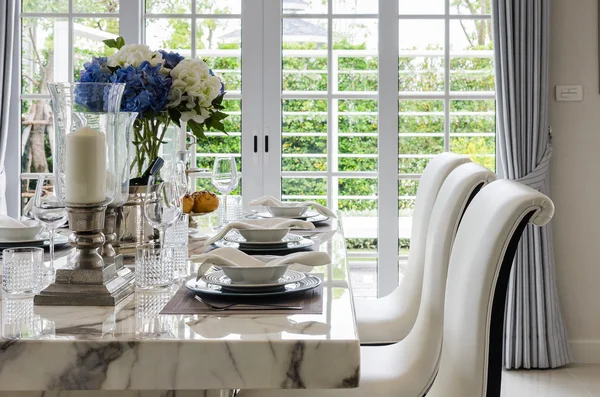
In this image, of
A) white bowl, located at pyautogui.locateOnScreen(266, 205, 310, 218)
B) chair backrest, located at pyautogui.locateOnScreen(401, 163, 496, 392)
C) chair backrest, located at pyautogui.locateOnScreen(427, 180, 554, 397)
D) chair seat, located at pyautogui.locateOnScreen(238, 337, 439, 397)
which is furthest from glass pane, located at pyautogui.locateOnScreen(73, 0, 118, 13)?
chair backrest, located at pyautogui.locateOnScreen(427, 180, 554, 397)

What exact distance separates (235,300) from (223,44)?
2876 mm

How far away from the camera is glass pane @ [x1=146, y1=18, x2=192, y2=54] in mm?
4082

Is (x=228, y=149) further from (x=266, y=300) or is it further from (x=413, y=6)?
(x=266, y=300)

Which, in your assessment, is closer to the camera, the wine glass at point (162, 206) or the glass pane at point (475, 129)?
the wine glass at point (162, 206)

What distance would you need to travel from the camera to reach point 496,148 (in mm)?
4035

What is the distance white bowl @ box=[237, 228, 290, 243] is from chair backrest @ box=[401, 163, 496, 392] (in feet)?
1.35

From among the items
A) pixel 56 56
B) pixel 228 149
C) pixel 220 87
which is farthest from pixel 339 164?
pixel 220 87

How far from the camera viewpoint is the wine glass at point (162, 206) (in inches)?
64.9

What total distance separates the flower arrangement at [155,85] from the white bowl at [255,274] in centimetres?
68

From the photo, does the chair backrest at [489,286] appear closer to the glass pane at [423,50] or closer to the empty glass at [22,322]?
the empty glass at [22,322]

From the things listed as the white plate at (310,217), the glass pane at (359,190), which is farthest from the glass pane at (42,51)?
the white plate at (310,217)

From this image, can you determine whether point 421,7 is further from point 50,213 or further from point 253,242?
point 50,213

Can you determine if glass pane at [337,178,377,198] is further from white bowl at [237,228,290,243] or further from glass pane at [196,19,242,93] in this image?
white bowl at [237,228,290,243]

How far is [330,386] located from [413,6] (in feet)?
10.6
